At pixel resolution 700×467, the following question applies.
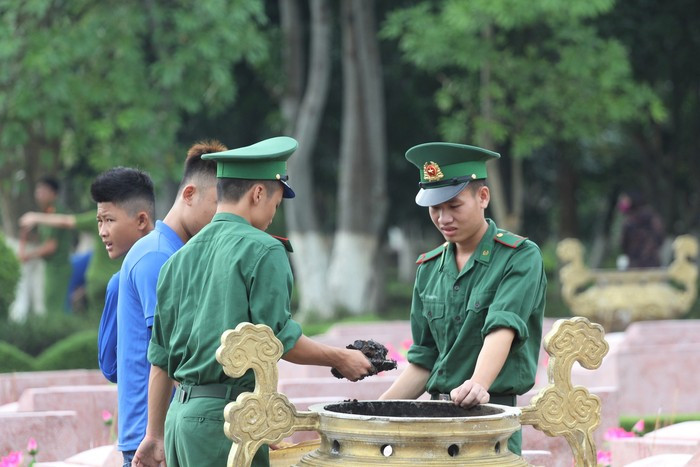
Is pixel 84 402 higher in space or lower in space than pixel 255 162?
lower

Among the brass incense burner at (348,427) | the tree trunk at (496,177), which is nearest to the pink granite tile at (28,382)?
the brass incense burner at (348,427)

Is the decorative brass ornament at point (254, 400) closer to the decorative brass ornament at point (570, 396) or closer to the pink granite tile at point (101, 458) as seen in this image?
the decorative brass ornament at point (570, 396)

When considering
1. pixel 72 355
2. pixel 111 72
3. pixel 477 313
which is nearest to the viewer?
pixel 477 313

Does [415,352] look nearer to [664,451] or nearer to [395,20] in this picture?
[664,451]

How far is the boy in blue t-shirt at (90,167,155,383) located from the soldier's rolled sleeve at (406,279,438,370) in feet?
4.01

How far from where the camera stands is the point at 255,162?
190 inches

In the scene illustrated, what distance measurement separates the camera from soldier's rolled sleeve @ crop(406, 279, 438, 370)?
5398mm

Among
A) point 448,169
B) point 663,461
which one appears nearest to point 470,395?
point 448,169

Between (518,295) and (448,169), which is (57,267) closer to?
(448,169)

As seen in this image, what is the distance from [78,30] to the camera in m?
17.8

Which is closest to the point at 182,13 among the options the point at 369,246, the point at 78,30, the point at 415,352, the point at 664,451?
the point at 78,30

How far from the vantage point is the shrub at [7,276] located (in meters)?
14.7

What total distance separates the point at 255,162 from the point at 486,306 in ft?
3.18

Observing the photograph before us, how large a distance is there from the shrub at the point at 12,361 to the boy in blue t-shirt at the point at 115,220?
6.34 m
